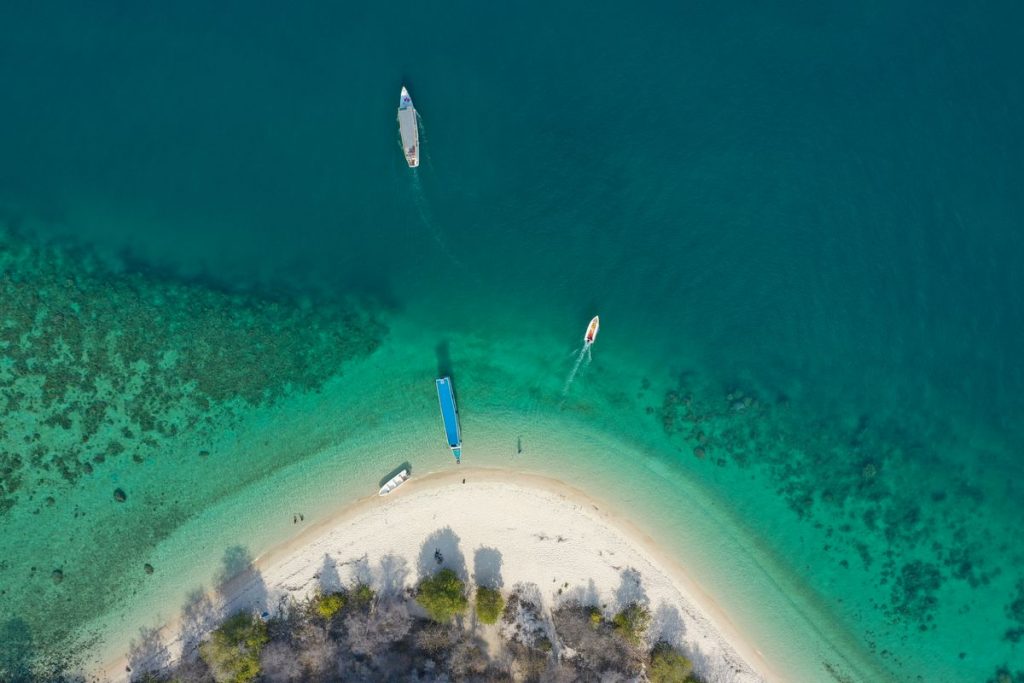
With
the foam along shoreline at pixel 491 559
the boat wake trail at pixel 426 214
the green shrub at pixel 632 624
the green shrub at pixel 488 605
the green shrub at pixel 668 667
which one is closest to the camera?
the green shrub at pixel 488 605

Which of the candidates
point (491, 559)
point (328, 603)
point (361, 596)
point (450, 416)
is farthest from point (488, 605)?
point (450, 416)

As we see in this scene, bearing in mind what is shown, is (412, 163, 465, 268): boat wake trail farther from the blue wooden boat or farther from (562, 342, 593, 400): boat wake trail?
(562, 342, 593, 400): boat wake trail

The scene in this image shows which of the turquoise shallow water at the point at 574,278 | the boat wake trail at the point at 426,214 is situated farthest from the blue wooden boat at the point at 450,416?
the boat wake trail at the point at 426,214

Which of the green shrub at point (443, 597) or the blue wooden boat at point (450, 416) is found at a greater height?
the blue wooden boat at point (450, 416)

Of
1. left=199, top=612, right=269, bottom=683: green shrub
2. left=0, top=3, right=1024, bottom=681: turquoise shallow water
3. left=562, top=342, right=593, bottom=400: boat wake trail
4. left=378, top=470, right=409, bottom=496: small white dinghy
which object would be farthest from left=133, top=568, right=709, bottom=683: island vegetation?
left=562, top=342, right=593, bottom=400: boat wake trail

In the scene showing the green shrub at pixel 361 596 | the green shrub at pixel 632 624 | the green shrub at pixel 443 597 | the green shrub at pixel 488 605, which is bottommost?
the green shrub at pixel 632 624

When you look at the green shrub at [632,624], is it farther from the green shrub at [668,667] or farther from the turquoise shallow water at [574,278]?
the turquoise shallow water at [574,278]
